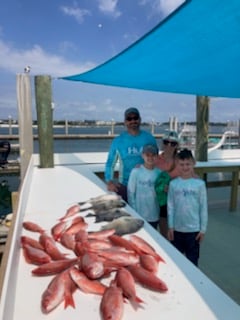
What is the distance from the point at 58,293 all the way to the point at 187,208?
144 cm

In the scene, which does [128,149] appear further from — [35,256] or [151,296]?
[151,296]

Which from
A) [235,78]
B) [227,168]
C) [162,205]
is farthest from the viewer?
[227,168]

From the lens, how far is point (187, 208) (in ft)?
7.78

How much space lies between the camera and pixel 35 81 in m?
4.13

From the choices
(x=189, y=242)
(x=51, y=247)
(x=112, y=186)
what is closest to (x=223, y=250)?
(x=189, y=242)

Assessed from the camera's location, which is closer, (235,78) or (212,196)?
(235,78)

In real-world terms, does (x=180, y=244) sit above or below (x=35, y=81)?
below

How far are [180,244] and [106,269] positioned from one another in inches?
51.5

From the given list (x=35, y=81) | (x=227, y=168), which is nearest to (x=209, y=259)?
(x=227, y=168)

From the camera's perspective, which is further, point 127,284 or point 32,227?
point 32,227

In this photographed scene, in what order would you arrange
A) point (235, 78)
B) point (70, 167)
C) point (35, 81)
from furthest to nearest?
1. point (70, 167)
2. point (35, 81)
3. point (235, 78)

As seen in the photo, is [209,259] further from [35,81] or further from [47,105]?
[35,81]

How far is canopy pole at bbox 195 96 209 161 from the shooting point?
5172mm

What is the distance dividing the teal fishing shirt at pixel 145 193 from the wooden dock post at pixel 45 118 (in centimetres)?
198
